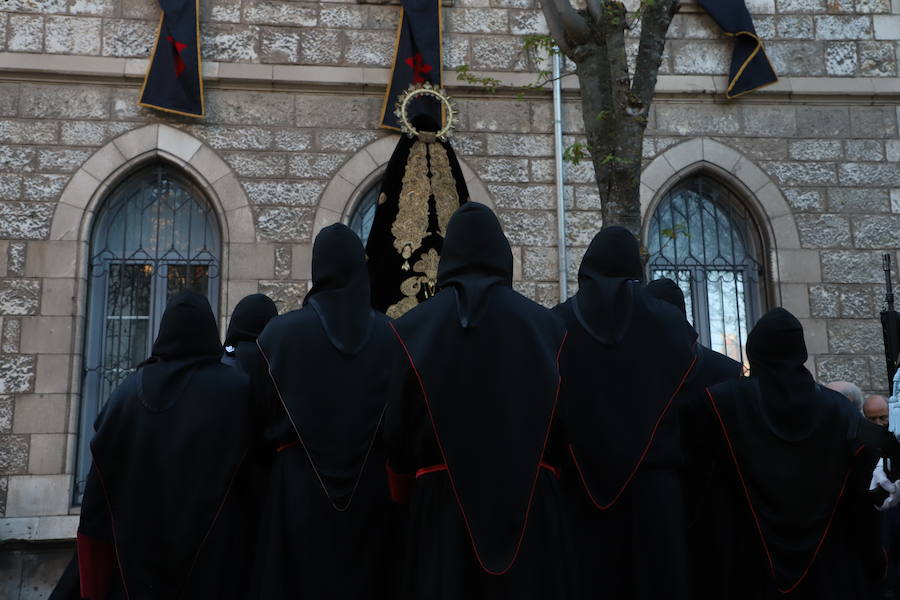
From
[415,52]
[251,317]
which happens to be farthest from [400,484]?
[415,52]

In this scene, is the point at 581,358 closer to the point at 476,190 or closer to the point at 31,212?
the point at 476,190

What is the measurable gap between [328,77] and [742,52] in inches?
170

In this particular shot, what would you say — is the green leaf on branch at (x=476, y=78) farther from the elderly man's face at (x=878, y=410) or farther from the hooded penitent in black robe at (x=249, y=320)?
the elderly man's face at (x=878, y=410)

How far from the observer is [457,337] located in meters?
3.46

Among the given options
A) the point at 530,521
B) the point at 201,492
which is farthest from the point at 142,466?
the point at 530,521

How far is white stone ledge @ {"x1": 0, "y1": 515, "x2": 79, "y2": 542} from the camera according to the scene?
28.0ft

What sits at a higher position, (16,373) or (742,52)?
(742,52)

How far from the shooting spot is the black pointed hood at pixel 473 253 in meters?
3.56

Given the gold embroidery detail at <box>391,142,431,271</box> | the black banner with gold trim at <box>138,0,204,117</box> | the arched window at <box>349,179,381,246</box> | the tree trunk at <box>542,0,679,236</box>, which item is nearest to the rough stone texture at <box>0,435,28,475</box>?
the black banner with gold trim at <box>138,0,204,117</box>

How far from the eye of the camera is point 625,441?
3959mm

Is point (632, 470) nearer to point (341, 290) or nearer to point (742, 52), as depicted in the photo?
point (341, 290)

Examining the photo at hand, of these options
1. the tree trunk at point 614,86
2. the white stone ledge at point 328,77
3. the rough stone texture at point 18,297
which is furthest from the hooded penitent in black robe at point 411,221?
the rough stone texture at point 18,297

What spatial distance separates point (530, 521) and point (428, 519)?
0.36m

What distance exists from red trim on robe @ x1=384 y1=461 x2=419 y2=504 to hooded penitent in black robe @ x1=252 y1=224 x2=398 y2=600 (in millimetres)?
279
